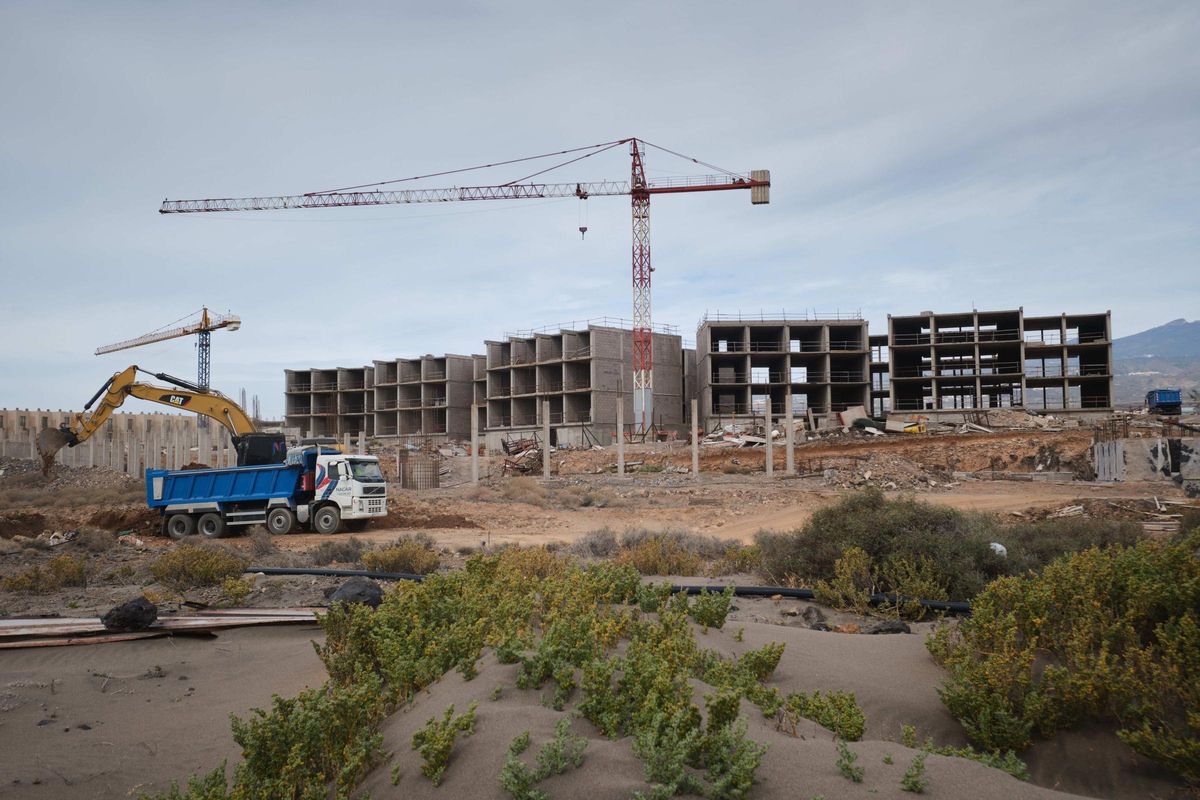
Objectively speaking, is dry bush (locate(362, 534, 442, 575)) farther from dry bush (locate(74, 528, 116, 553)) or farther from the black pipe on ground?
dry bush (locate(74, 528, 116, 553))

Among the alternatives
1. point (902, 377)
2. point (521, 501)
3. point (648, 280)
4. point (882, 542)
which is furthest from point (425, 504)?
point (902, 377)

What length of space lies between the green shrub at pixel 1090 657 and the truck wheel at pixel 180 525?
2068cm

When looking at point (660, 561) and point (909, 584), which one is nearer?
point (909, 584)

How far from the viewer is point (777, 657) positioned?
5.66m

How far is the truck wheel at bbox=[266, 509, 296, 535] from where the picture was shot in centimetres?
2059

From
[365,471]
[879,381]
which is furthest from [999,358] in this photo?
[365,471]

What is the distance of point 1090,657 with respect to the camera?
15.1ft

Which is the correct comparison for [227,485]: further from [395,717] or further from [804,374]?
[804,374]

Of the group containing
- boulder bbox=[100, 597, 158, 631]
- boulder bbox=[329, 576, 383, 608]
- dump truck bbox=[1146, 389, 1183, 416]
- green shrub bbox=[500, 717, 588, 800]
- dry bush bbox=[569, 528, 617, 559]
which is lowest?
dry bush bbox=[569, 528, 617, 559]

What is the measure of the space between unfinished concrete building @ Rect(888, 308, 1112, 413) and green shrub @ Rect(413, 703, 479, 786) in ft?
209

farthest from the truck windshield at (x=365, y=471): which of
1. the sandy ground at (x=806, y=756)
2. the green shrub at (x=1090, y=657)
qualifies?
the green shrub at (x=1090, y=657)

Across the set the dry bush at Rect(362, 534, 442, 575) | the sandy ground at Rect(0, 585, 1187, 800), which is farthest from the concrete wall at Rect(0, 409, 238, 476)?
the sandy ground at Rect(0, 585, 1187, 800)

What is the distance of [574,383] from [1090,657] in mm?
62745

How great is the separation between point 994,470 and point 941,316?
30.4m
